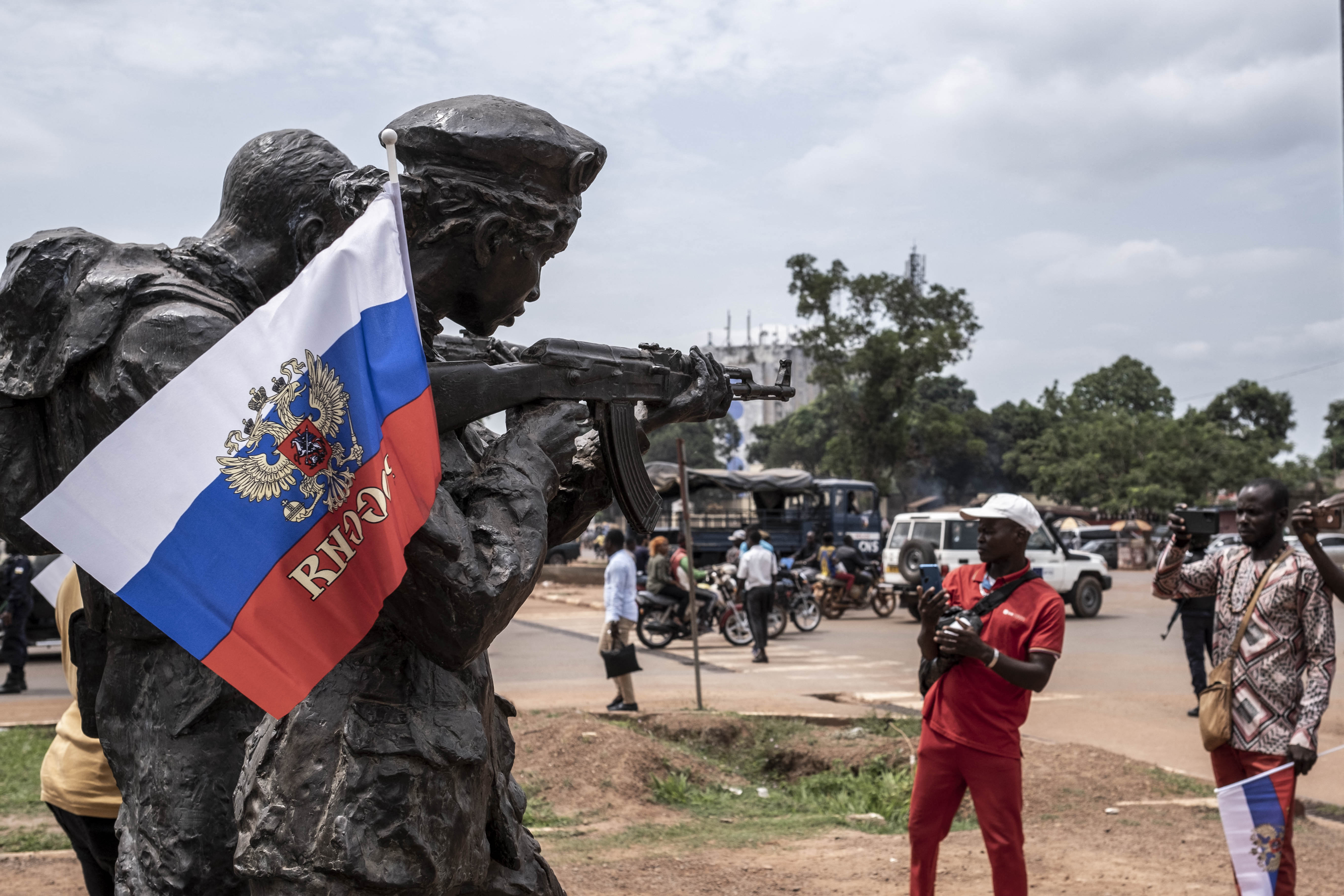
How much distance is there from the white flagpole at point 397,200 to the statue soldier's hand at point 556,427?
1.14 feet

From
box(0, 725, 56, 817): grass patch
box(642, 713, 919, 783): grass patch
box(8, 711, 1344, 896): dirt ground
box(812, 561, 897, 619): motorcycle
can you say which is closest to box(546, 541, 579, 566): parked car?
box(812, 561, 897, 619): motorcycle

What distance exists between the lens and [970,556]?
19.5 meters

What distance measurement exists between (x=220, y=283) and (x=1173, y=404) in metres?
79.1

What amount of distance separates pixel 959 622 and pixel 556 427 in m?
2.72

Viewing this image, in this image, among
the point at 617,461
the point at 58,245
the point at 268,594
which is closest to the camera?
the point at 268,594

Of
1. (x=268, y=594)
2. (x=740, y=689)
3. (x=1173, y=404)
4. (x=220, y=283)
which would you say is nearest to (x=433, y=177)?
(x=220, y=283)

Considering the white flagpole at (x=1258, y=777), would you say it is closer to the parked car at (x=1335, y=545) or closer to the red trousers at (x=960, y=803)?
the red trousers at (x=960, y=803)

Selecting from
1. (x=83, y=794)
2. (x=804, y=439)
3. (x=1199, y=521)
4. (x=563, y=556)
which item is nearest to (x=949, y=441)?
(x=563, y=556)

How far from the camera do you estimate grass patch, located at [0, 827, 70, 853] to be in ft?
20.0

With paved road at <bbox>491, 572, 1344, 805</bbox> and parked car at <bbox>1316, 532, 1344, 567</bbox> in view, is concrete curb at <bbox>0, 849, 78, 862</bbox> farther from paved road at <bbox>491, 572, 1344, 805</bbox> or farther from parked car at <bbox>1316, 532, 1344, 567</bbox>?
parked car at <bbox>1316, 532, 1344, 567</bbox>

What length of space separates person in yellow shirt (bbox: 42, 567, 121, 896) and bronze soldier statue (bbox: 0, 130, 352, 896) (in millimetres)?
1236

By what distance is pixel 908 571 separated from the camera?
19.1 m

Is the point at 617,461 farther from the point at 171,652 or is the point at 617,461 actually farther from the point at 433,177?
the point at 171,652

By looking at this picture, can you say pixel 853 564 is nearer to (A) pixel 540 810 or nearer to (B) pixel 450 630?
(A) pixel 540 810
